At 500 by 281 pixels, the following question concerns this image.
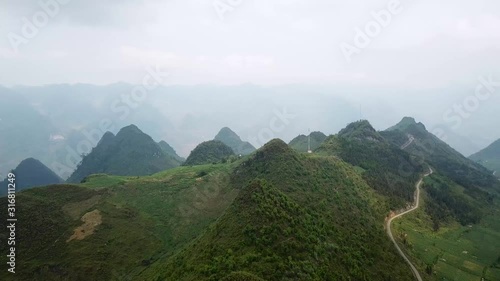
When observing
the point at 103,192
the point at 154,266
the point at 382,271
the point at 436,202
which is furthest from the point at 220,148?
the point at 382,271

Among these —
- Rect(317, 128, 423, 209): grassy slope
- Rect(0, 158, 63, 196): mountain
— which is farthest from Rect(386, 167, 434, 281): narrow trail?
Rect(0, 158, 63, 196): mountain

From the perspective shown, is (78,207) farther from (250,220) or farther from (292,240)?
(292,240)

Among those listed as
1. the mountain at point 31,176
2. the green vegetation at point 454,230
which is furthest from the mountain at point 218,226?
the mountain at point 31,176

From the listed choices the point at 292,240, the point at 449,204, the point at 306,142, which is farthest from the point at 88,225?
the point at 306,142

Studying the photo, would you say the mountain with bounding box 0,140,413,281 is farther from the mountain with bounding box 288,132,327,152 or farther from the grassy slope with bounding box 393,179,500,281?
the mountain with bounding box 288,132,327,152

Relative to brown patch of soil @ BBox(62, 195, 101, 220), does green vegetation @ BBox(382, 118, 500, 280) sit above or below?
above

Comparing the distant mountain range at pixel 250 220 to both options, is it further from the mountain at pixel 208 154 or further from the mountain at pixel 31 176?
the mountain at pixel 31 176

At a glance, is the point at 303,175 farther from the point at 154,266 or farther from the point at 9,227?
the point at 9,227
